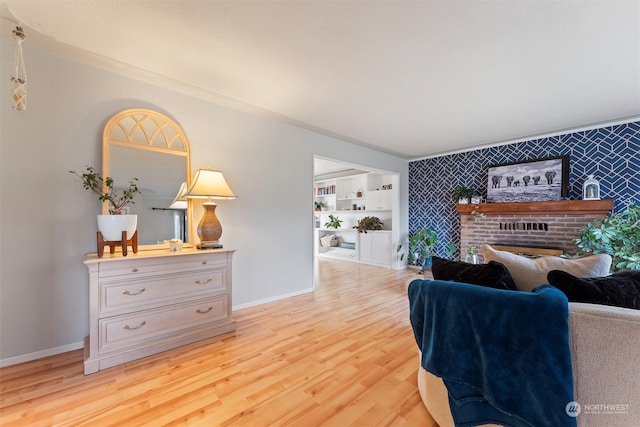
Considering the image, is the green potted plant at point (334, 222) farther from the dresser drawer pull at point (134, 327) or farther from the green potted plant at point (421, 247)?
the dresser drawer pull at point (134, 327)

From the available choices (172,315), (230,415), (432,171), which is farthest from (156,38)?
(432,171)

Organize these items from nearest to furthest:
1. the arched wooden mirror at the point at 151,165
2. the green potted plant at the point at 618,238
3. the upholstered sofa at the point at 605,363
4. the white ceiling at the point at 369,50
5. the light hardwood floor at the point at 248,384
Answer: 1. the upholstered sofa at the point at 605,363
2. the light hardwood floor at the point at 248,384
3. the white ceiling at the point at 369,50
4. the arched wooden mirror at the point at 151,165
5. the green potted plant at the point at 618,238

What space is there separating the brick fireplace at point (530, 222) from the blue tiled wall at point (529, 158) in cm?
28

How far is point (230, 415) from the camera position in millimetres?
1425

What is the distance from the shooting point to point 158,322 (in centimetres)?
207

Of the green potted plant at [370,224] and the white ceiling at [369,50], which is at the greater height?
the white ceiling at [369,50]

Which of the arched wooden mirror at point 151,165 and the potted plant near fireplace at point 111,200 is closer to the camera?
the potted plant near fireplace at point 111,200

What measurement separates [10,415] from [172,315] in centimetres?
91

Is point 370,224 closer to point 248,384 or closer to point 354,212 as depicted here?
point 354,212

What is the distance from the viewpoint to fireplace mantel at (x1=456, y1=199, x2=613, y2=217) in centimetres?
348

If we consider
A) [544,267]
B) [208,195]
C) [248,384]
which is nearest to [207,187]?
Result: [208,195]

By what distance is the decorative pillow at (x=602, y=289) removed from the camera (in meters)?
1.02

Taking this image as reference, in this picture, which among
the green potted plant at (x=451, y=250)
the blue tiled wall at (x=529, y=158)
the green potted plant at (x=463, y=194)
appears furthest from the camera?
the green potted plant at (x=451, y=250)

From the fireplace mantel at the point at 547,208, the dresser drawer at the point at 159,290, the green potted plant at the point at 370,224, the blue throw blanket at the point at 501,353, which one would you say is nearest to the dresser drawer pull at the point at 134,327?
the dresser drawer at the point at 159,290
